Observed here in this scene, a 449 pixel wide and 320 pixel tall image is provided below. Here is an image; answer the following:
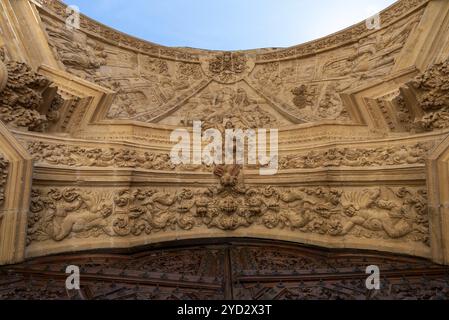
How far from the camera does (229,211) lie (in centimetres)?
501

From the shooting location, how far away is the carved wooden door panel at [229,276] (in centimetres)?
317

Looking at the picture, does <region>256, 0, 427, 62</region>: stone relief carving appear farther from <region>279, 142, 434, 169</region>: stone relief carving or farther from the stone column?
the stone column

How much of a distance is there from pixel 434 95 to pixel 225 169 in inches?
122

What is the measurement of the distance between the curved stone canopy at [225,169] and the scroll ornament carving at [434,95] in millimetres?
14

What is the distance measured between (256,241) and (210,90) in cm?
368

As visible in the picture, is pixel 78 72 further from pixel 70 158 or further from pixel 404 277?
pixel 404 277

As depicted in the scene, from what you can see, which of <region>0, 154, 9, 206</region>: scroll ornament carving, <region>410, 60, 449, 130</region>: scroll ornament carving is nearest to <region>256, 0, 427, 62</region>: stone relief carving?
<region>410, 60, 449, 130</region>: scroll ornament carving

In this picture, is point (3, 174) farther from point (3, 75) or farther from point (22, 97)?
point (3, 75)

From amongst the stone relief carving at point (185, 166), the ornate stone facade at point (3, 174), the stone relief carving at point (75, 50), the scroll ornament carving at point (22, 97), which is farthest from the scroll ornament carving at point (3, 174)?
the stone relief carving at point (75, 50)

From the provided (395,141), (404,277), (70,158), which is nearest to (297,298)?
(404,277)

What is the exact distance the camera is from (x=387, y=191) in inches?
172

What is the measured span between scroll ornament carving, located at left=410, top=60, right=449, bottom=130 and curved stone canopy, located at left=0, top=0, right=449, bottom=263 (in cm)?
1

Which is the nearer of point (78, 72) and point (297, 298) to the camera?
point (297, 298)

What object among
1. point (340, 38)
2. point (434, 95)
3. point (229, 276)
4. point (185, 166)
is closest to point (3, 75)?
point (185, 166)
